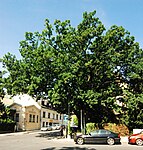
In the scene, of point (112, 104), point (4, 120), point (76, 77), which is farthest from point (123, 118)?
point (4, 120)

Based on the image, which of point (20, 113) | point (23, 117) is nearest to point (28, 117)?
point (23, 117)

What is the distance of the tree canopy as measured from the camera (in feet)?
103

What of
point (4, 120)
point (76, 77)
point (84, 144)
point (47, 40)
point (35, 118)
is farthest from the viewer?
point (35, 118)

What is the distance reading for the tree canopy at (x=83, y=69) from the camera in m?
31.5

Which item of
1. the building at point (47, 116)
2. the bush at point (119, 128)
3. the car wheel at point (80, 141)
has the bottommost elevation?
the car wheel at point (80, 141)

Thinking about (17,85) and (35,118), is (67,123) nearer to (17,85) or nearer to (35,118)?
(17,85)

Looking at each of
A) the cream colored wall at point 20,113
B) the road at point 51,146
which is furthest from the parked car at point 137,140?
the cream colored wall at point 20,113

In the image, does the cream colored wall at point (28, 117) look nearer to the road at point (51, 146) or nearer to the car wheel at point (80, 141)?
the road at point (51, 146)

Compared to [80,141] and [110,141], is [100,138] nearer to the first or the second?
[110,141]

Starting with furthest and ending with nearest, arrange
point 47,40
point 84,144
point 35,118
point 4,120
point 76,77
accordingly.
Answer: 1. point 35,118
2. point 4,120
3. point 47,40
4. point 76,77
5. point 84,144

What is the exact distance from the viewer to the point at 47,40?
3409 cm

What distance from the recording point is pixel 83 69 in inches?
1275

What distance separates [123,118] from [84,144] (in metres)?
11.4

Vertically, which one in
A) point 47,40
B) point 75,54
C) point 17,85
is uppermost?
point 47,40
